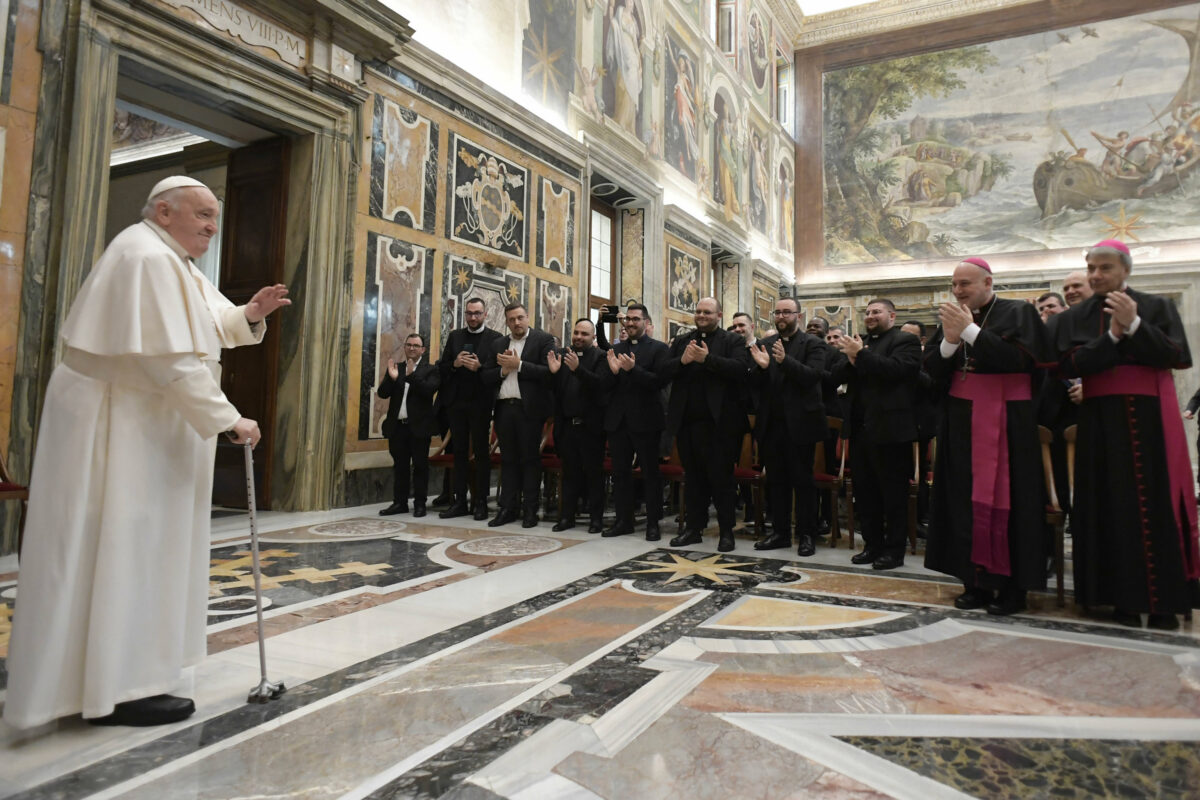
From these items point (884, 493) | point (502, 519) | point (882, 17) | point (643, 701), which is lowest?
point (643, 701)

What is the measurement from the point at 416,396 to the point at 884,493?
4002 millimetres

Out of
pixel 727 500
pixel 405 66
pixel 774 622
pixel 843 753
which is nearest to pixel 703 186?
pixel 405 66

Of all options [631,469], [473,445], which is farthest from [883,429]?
[473,445]

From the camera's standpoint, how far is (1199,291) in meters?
16.2

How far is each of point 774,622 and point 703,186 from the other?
13.1 metres

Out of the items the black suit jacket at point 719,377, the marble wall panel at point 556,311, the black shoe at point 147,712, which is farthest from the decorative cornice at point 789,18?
the black shoe at point 147,712

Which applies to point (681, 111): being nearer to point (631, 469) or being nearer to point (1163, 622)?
point (631, 469)

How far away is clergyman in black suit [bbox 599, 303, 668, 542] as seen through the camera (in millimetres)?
5680

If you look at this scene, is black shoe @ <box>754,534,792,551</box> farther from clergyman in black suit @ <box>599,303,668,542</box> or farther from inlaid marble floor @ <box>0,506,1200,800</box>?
inlaid marble floor @ <box>0,506,1200,800</box>

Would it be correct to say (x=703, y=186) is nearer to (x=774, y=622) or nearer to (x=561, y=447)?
(x=561, y=447)

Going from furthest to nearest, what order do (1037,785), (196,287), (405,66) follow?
(405,66)
(196,287)
(1037,785)

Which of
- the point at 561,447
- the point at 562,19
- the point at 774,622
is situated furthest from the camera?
the point at 562,19

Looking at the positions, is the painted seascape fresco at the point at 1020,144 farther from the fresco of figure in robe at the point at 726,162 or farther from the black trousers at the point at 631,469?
the black trousers at the point at 631,469

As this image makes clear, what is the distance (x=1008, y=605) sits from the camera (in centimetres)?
360
